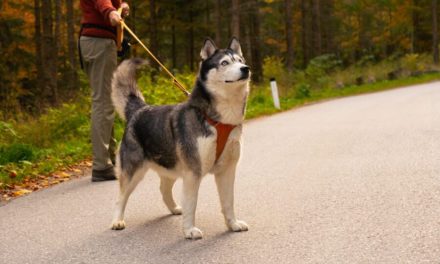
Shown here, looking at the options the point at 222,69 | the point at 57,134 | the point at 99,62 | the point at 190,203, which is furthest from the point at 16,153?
the point at 222,69

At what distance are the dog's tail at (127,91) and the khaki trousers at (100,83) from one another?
1.49 meters

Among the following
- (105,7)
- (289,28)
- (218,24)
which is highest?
(218,24)

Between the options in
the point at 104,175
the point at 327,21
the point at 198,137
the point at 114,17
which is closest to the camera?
the point at 198,137

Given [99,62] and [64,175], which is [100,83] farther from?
[64,175]

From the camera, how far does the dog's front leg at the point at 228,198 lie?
4727 millimetres

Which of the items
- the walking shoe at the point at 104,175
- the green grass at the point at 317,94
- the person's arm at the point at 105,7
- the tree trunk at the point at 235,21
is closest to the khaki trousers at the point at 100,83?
the walking shoe at the point at 104,175

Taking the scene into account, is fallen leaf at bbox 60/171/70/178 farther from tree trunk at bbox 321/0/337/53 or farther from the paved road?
tree trunk at bbox 321/0/337/53

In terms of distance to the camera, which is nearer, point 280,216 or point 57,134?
point 280,216

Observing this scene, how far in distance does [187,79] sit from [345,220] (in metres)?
11.5

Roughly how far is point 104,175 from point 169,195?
2055 millimetres

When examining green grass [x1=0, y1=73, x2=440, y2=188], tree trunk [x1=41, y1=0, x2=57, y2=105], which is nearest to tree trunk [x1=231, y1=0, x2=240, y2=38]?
green grass [x1=0, y1=73, x2=440, y2=188]

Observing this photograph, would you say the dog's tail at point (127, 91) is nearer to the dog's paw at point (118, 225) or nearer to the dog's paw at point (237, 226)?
the dog's paw at point (118, 225)

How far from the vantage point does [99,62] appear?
6.92 meters

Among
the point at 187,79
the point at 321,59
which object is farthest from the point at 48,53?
the point at 321,59
